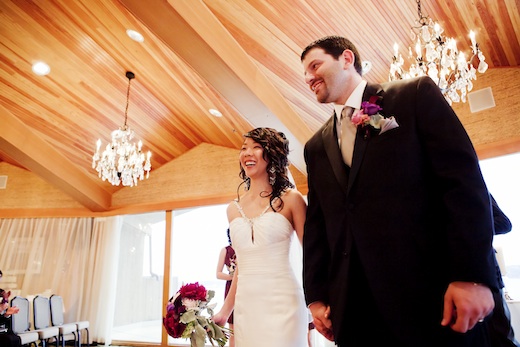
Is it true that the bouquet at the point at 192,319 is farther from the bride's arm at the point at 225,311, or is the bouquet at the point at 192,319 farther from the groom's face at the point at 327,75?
the groom's face at the point at 327,75

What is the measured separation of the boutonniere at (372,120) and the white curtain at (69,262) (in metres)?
8.56

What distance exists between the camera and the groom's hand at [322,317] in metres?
1.17

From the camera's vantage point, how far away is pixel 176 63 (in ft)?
19.4

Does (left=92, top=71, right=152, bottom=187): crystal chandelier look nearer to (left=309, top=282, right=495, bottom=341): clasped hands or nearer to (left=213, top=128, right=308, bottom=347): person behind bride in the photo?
(left=213, top=128, right=308, bottom=347): person behind bride

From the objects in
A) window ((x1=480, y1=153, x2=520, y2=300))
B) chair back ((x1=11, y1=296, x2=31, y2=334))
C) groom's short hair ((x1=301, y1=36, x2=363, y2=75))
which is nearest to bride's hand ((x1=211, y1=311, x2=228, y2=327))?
groom's short hair ((x1=301, y1=36, x2=363, y2=75))

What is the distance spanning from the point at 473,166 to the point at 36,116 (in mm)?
8174

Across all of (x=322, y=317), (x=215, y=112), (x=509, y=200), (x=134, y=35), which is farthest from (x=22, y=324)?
(x=509, y=200)

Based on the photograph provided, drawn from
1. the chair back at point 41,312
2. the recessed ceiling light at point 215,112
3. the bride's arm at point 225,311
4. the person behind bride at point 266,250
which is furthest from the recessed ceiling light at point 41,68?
the bride's arm at point 225,311

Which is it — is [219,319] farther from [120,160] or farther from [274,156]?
[120,160]

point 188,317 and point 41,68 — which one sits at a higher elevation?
point 41,68

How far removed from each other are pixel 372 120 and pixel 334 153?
19 cm

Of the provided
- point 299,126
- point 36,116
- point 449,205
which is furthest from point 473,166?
point 36,116

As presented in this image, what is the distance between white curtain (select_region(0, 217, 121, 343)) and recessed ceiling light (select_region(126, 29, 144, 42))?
4825mm

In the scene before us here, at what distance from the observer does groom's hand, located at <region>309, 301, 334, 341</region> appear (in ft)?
3.83
